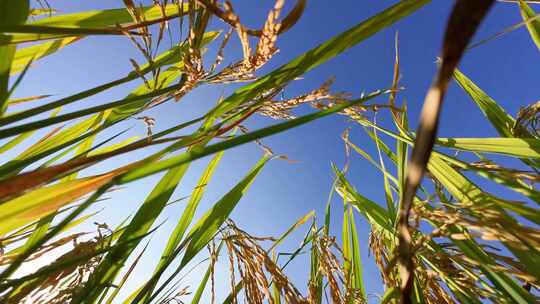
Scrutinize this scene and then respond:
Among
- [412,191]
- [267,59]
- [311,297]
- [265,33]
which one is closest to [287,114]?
[267,59]

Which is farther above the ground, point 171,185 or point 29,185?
point 171,185

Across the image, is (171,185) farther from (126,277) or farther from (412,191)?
(412,191)

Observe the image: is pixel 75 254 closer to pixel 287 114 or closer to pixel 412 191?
pixel 287 114

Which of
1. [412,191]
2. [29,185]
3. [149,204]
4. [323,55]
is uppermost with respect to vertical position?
[323,55]

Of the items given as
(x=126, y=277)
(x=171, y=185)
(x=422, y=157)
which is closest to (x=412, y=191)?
(x=422, y=157)

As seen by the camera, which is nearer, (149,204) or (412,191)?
(412,191)

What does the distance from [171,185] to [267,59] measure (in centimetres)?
32

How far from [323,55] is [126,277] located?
66cm

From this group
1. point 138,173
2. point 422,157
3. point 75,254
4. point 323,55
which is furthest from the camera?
point 75,254

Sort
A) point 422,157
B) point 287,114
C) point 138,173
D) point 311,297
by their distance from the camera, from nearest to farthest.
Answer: point 422,157, point 138,173, point 287,114, point 311,297

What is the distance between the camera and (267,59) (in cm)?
69

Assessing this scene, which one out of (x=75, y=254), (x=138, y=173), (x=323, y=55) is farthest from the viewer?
(x=75, y=254)

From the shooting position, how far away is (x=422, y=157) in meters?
0.25

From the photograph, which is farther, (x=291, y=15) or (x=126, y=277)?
(x=126, y=277)
